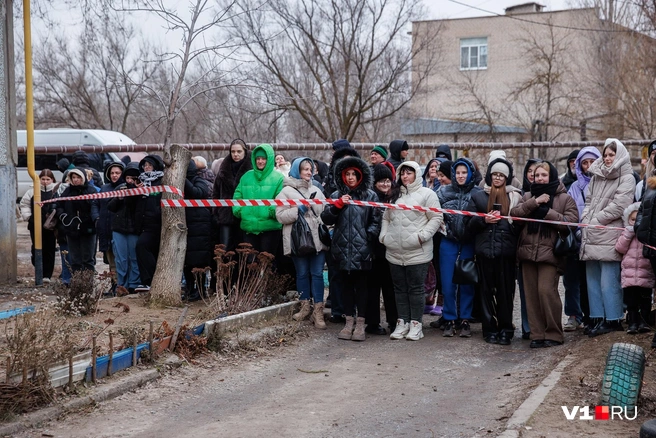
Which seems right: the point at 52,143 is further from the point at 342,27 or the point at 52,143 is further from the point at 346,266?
the point at 346,266

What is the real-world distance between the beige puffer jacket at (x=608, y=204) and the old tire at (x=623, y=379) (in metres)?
2.65

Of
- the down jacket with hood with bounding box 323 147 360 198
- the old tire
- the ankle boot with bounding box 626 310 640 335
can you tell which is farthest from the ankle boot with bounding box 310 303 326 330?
the old tire

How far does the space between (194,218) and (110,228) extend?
7.12ft

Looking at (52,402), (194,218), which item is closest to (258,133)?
(194,218)

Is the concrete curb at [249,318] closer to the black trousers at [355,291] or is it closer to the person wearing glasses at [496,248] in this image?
the black trousers at [355,291]

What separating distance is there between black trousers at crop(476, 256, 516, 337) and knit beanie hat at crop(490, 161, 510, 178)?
97 centimetres

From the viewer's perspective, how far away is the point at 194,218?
10453 mm

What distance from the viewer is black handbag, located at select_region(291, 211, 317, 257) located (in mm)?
9633

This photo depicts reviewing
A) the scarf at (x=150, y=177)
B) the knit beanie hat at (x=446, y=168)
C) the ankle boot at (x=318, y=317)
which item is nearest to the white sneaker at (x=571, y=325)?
the knit beanie hat at (x=446, y=168)

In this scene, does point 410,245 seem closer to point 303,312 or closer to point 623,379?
point 303,312

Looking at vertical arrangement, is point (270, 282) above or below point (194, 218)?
below

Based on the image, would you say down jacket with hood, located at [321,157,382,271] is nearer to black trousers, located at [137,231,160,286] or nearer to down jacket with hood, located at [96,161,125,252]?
black trousers, located at [137,231,160,286]

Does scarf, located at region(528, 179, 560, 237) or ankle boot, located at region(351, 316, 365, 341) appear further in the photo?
ankle boot, located at region(351, 316, 365, 341)

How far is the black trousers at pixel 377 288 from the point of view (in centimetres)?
958
